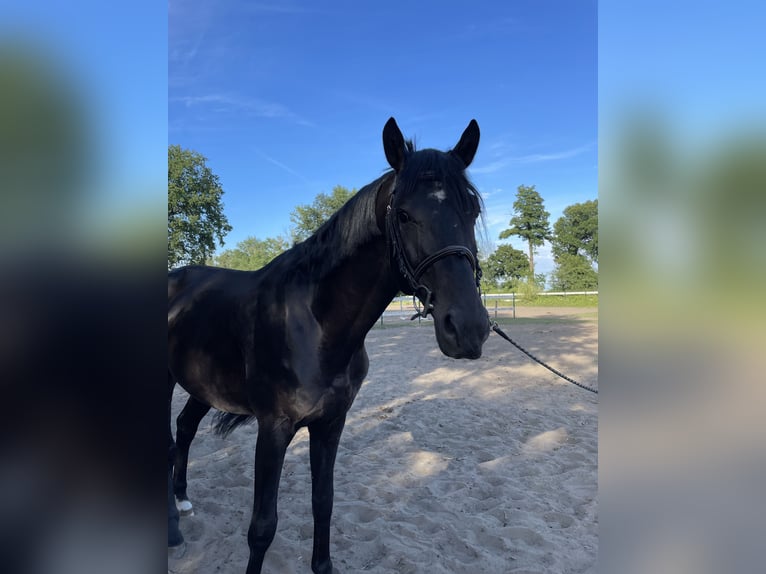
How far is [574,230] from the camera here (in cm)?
3975

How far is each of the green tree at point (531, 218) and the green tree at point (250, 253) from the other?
2638cm

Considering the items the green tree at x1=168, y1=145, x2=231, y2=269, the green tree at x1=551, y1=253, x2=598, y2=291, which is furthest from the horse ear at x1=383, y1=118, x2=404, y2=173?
the green tree at x1=551, y1=253, x2=598, y2=291

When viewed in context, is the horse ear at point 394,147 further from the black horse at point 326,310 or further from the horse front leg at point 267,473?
the horse front leg at point 267,473

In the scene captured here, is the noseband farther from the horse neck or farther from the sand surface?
the sand surface

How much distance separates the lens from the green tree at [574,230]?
124 feet

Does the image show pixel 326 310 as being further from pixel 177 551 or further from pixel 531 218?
pixel 531 218

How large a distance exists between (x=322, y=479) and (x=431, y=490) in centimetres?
167
